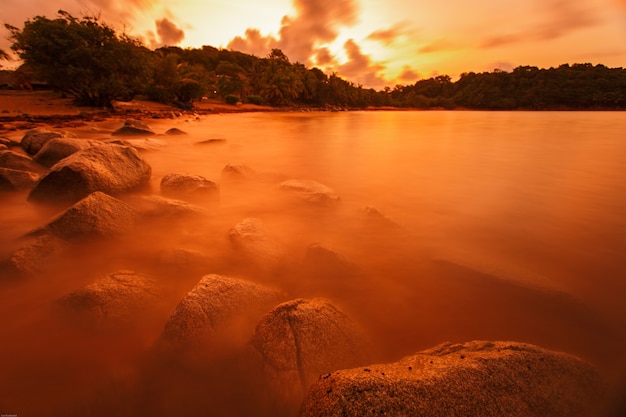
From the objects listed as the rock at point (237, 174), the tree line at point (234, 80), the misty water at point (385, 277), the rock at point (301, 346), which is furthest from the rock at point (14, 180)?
the tree line at point (234, 80)

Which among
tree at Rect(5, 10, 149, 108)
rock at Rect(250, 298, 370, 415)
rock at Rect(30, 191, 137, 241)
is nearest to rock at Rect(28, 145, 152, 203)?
rock at Rect(30, 191, 137, 241)

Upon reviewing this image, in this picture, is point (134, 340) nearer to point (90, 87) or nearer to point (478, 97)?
point (90, 87)

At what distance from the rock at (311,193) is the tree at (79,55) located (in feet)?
73.2

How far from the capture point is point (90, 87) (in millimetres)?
20031

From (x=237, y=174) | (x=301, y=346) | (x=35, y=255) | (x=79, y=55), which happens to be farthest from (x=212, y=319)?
(x=79, y=55)

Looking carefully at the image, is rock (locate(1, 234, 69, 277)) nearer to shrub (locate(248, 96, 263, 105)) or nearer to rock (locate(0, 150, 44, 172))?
rock (locate(0, 150, 44, 172))

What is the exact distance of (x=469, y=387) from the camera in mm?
1316

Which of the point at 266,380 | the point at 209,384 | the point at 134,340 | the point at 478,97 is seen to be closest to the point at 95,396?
the point at 134,340

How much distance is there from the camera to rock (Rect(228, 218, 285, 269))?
2956 mm

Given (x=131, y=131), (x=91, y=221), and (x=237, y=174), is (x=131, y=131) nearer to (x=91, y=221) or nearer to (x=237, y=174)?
(x=237, y=174)

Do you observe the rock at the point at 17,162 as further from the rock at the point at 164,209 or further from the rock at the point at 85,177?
the rock at the point at 164,209

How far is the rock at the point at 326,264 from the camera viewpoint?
2812 millimetres

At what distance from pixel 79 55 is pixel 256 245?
81.9ft

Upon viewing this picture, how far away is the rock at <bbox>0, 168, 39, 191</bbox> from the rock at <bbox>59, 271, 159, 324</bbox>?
3.70 metres
